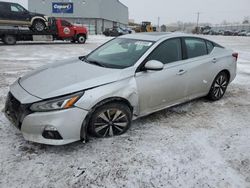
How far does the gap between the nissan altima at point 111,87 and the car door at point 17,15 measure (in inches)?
530

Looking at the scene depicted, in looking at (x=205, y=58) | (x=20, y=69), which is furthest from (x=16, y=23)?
(x=205, y=58)

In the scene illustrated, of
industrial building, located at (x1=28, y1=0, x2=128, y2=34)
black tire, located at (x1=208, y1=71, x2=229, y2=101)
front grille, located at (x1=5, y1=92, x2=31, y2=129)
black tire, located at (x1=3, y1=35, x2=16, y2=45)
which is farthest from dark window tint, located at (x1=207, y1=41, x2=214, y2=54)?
industrial building, located at (x1=28, y1=0, x2=128, y2=34)

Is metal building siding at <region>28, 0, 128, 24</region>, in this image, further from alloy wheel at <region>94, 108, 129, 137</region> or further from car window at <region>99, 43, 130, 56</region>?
alloy wheel at <region>94, 108, 129, 137</region>

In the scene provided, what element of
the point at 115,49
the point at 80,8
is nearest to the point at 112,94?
the point at 115,49

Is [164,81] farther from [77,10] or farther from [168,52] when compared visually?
[77,10]

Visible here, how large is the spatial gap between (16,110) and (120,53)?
1.88 meters

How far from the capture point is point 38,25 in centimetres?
1627

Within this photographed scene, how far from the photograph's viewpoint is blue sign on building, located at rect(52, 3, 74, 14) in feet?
131

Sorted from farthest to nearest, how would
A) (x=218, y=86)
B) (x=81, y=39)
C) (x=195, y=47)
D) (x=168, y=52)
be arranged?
(x=81, y=39) < (x=218, y=86) < (x=195, y=47) < (x=168, y=52)

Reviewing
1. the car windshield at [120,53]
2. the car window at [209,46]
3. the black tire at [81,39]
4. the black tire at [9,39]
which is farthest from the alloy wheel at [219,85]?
the black tire at [81,39]

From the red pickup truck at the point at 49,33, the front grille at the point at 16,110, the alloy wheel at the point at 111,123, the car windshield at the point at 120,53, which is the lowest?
the alloy wheel at the point at 111,123

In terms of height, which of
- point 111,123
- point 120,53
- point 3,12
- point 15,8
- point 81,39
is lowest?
point 111,123

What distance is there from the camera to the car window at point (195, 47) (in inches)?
163

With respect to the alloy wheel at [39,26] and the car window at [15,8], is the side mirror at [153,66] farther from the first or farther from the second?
the alloy wheel at [39,26]
